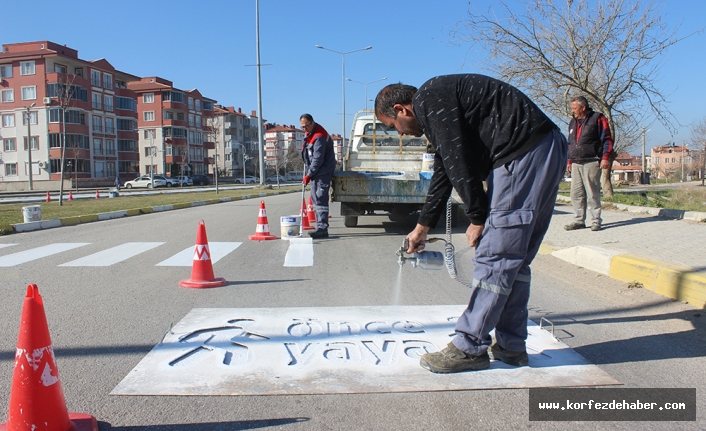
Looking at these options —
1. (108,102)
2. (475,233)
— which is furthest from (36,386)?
(108,102)

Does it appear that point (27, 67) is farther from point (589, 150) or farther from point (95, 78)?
point (589, 150)

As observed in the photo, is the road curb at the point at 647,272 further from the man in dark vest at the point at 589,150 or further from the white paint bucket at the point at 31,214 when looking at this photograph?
the white paint bucket at the point at 31,214

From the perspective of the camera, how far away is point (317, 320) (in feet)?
14.4

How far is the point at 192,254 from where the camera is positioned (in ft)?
26.5

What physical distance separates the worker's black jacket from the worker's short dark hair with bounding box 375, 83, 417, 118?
0.19 m

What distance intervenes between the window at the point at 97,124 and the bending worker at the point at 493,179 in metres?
69.9

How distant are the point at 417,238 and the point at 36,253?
695cm

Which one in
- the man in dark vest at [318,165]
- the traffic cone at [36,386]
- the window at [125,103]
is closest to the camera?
the traffic cone at [36,386]

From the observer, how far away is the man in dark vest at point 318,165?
9680 mm

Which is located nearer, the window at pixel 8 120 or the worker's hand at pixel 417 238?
the worker's hand at pixel 417 238

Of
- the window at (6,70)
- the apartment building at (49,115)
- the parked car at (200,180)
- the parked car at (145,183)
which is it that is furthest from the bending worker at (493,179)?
the window at (6,70)

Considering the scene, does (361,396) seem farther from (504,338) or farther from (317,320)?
(317,320)

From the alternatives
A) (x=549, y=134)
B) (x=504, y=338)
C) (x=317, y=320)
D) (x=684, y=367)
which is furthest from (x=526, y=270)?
(x=317, y=320)

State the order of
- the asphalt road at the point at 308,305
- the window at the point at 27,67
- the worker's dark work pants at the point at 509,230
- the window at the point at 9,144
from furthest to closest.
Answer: the window at the point at 9,144 < the window at the point at 27,67 < the worker's dark work pants at the point at 509,230 < the asphalt road at the point at 308,305
